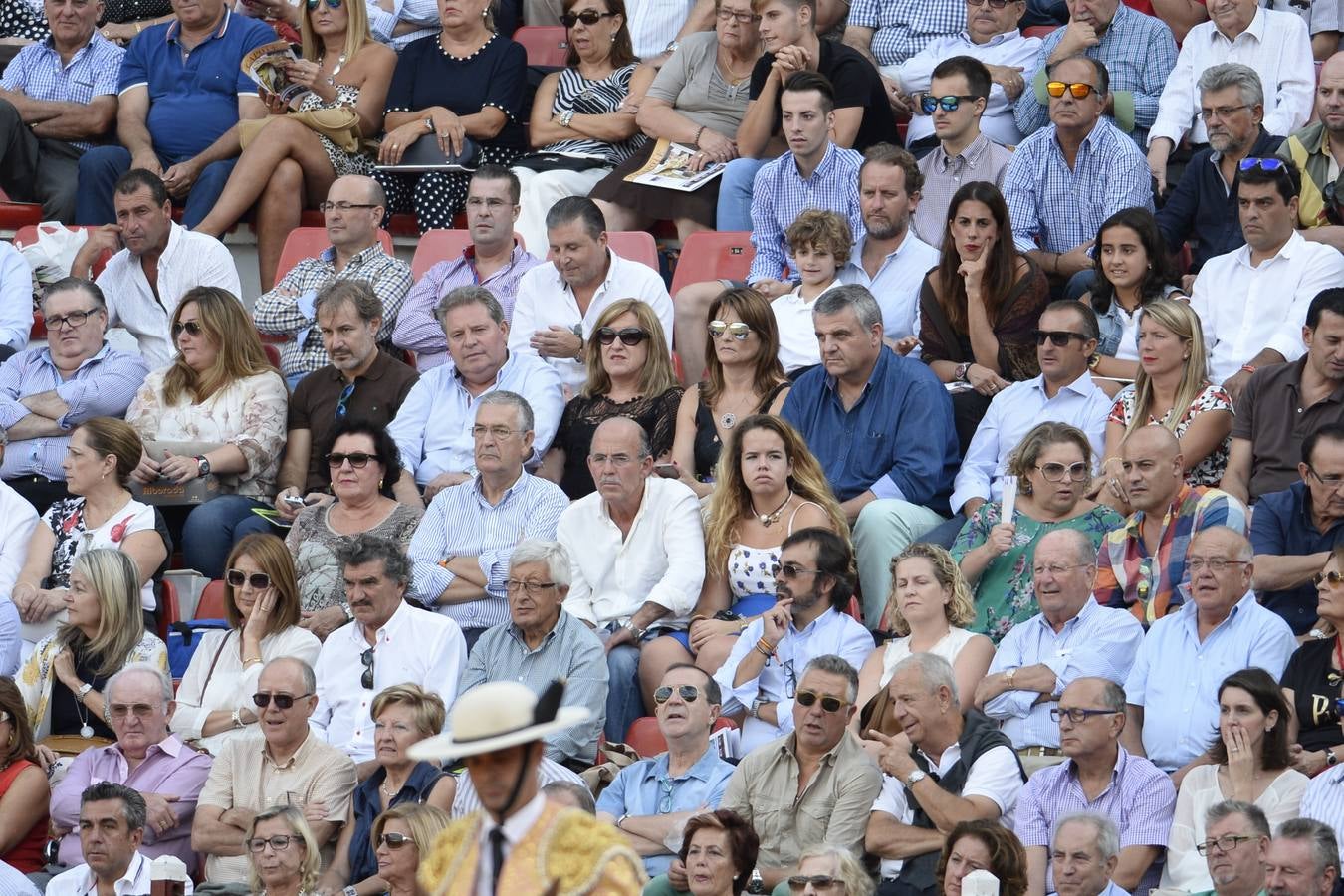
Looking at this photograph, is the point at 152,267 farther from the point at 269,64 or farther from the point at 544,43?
the point at 544,43

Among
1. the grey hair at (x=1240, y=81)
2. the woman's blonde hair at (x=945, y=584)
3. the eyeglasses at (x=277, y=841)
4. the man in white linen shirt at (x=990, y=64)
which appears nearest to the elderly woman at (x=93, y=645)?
the eyeglasses at (x=277, y=841)

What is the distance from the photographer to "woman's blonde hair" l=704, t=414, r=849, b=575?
345 inches

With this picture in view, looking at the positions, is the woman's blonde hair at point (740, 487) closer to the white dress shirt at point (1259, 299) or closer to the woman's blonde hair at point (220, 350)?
the white dress shirt at point (1259, 299)

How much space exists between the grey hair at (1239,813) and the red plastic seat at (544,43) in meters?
6.83

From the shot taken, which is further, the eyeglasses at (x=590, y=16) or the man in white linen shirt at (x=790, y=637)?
the eyeglasses at (x=590, y=16)

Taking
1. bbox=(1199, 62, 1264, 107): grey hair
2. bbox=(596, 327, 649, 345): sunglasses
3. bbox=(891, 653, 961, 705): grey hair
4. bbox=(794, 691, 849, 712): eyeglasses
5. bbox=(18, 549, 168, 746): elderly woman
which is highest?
bbox=(1199, 62, 1264, 107): grey hair

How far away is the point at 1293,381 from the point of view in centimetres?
880

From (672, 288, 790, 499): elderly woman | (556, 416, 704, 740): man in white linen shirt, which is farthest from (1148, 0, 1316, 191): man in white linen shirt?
(556, 416, 704, 740): man in white linen shirt

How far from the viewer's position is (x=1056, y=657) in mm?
8031

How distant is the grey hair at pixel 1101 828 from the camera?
7.04 m

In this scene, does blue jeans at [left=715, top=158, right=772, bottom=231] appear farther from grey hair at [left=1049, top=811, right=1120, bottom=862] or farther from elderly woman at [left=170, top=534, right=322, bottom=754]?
grey hair at [left=1049, top=811, right=1120, bottom=862]

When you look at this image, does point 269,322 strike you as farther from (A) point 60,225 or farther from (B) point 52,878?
(B) point 52,878

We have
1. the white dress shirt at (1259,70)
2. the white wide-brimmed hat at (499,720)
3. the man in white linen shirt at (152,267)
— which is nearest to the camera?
the white wide-brimmed hat at (499,720)

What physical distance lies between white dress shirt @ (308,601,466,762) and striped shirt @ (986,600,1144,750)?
1.88m
